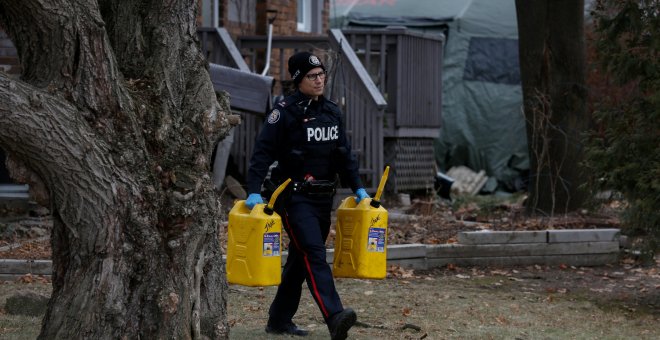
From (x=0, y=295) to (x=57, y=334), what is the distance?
123 inches

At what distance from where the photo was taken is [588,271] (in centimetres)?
1098

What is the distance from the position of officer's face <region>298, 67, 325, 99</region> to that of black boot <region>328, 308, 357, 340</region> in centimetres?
136

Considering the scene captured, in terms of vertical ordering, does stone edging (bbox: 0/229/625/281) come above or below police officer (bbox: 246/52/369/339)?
below

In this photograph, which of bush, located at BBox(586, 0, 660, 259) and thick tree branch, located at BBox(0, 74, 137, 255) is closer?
thick tree branch, located at BBox(0, 74, 137, 255)

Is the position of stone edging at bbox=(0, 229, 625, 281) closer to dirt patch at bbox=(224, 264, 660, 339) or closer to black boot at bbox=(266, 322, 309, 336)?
dirt patch at bbox=(224, 264, 660, 339)

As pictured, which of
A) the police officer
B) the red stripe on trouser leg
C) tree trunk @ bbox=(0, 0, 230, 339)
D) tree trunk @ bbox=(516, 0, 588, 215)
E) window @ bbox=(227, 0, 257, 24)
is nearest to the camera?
tree trunk @ bbox=(0, 0, 230, 339)

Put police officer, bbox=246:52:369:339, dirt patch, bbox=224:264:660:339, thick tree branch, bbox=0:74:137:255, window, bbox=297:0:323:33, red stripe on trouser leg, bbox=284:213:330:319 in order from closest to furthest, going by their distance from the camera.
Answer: thick tree branch, bbox=0:74:137:255 < red stripe on trouser leg, bbox=284:213:330:319 < police officer, bbox=246:52:369:339 < dirt patch, bbox=224:264:660:339 < window, bbox=297:0:323:33

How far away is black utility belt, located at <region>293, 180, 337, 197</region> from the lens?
7.00 metres

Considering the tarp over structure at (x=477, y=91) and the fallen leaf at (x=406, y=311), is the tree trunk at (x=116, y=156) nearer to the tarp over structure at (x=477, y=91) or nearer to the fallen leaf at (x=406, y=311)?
the fallen leaf at (x=406, y=311)

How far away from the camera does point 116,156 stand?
5.27 metres

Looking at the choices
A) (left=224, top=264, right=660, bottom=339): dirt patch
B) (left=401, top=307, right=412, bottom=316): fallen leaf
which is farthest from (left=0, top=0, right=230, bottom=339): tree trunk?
(left=401, top=307, right=412, bottom=316): fallen leaf

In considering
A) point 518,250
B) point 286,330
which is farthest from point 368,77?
point 286,330

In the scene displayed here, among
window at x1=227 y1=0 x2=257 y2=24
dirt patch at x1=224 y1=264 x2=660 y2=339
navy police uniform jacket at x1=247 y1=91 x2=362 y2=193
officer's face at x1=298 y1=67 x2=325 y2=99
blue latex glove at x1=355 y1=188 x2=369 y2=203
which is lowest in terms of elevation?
dirt patch at x1=224 y1=264 x2=660 y2=339

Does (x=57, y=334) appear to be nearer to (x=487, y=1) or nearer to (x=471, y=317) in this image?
(x=471, y=317)
